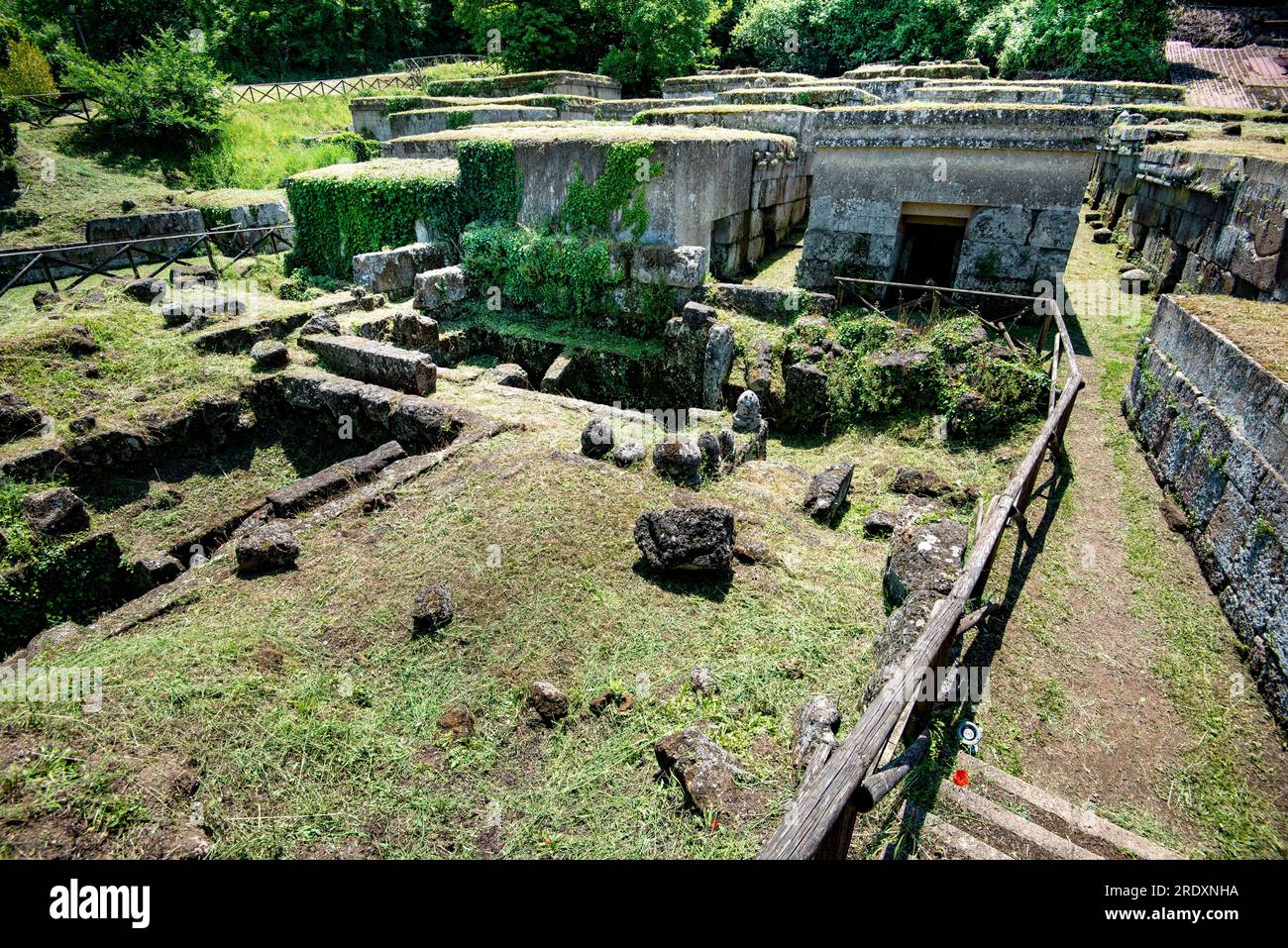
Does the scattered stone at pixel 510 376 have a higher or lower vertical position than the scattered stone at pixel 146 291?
lower

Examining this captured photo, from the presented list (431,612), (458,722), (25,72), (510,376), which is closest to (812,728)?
(458,722)

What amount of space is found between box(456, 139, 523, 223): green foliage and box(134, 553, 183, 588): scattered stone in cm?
819

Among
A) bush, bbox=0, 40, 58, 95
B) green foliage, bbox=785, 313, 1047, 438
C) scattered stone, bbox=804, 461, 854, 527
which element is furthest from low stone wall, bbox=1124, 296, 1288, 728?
bush, bbox=0, 40, 58, 95

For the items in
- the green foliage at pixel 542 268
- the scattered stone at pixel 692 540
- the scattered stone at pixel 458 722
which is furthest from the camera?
the green foliage at pixel 542 268

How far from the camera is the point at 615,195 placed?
1052 centimetres

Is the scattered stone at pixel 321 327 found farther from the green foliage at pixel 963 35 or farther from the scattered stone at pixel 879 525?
the green foliage at pixel 963 35

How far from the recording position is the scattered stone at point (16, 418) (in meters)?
7.25

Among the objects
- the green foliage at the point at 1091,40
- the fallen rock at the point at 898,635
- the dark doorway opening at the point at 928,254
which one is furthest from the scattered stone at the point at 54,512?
the green foliage at the point at 1091,40

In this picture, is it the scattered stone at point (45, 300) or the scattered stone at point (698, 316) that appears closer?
the scattered stone at point (698, 316)

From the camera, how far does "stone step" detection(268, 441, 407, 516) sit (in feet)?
21.7

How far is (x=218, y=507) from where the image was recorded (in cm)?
764

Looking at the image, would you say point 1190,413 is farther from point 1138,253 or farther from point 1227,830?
point 1138,253

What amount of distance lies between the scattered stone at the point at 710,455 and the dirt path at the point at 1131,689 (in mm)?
2927

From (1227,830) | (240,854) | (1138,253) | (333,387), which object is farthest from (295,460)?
(1138,253)
